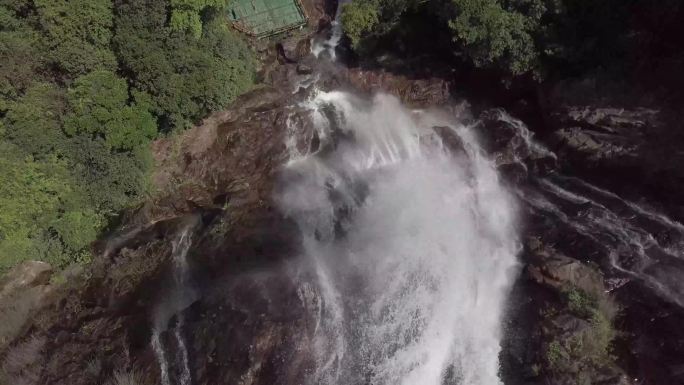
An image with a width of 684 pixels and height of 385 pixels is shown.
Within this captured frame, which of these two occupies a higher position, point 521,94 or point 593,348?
point 521,94

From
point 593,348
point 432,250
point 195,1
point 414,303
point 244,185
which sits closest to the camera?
point 593,348

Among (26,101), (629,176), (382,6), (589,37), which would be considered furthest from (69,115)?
(629,176)

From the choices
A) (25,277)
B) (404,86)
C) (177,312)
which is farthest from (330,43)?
(25,277)

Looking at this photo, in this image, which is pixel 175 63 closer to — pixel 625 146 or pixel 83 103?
pixel 83 103

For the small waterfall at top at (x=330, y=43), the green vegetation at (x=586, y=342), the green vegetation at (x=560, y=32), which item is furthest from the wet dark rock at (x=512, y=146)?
the small waterfall at top at (x=330, y=43)

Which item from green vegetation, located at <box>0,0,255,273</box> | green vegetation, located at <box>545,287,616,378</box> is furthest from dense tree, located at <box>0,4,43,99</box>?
green vegetation, located at <box>545,287,616,378</box>

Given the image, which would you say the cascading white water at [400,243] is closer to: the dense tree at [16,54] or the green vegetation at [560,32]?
the green vegetation at [560,32]

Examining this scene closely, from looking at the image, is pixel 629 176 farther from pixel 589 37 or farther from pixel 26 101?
pixel 26 101
